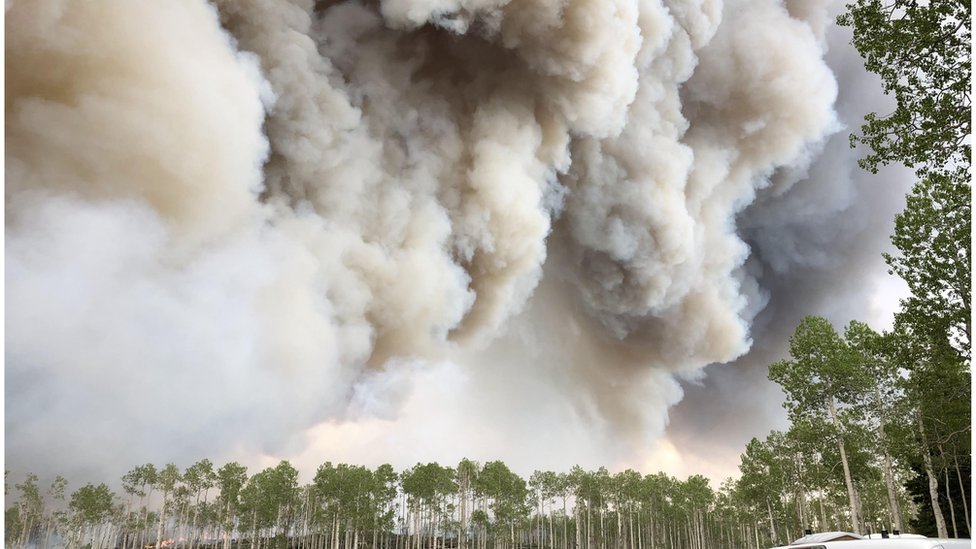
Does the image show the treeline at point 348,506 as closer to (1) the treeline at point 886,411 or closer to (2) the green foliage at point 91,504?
(2) the green foliage at point 91,504

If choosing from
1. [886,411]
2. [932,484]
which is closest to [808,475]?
[886,411]

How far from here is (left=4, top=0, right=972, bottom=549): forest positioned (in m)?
8.56

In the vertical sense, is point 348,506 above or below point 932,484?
below

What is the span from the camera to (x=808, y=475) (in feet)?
105

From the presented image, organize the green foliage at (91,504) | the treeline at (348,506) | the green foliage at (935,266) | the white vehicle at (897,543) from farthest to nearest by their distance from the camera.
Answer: the green foliage at (91,504) → the treeline at (348,506) → the green foliage at (935,266) → the white vehicle at (897,543)

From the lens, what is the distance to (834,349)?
2236 cm

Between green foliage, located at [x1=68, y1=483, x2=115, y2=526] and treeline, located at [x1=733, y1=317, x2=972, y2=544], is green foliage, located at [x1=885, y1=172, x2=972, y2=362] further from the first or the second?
green foliage, located at [x1=68, y1=483, x2=115, y2=526]

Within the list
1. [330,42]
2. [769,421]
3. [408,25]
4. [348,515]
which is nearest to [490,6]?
[408,25]

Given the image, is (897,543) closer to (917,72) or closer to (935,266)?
(917,72)

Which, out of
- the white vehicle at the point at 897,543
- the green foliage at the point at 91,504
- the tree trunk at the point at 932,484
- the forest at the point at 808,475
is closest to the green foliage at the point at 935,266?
the forest at the point at 808,475

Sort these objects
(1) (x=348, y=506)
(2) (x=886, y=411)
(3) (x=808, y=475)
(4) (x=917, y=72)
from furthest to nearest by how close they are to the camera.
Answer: (1) (x=348, y=506) < (3) (x=808, y=475) < (2) (x=886, y=411) < (4) (x=917, y=72)

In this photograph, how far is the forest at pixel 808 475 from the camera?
8.56 metres

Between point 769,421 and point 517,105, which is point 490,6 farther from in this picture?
point 769,421

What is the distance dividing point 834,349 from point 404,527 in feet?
154
